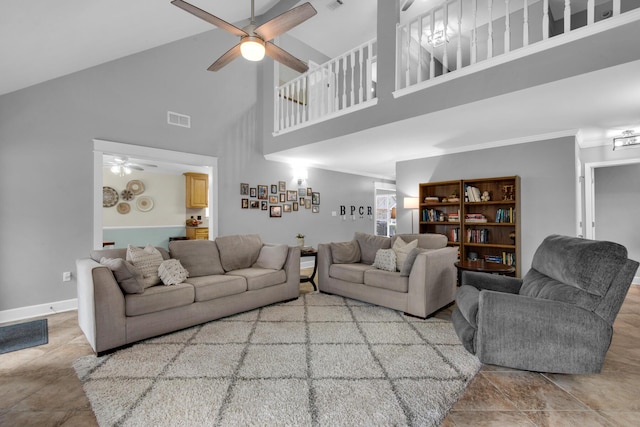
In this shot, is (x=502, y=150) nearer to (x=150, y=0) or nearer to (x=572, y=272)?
(x=572, y=272)

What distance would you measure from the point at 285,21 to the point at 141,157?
2824 millimetres

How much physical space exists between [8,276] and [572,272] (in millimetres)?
5230

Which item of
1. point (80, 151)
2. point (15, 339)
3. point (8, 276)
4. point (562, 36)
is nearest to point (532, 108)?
point (562, 36)

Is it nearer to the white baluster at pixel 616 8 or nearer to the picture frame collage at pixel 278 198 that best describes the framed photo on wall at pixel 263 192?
the picture frame collage at pixel 278 198

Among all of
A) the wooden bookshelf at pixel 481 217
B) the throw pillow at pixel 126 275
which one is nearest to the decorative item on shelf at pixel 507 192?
the wooden bookshelf at pixel 481 217

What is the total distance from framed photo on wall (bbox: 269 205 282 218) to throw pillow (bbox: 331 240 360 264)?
6.36 ft

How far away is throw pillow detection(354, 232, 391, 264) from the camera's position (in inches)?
Result: 165

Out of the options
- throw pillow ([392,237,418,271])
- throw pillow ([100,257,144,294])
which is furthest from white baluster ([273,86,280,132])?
throw pillow ([100,257,144,294])

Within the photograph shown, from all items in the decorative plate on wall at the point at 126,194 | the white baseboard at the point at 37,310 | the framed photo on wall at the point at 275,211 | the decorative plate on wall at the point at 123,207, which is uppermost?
the decorative plate on wall at the point at 126,194

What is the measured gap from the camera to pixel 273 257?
3842mm

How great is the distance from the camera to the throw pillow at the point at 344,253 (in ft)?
13.6

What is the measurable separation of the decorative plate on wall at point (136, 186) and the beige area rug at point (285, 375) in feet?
18.2

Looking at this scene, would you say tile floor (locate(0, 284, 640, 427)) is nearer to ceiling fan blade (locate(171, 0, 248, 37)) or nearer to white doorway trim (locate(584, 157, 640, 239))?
ceiling fan blade (locate(171, 0, 248, 37))

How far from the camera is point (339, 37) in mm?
6215
